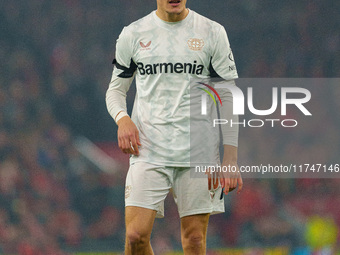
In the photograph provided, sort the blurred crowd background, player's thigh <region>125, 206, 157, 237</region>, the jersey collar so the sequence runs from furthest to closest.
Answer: the blurred crowd background, the jersey collar, player's thigh <region>125, 206, 157, 237</region>

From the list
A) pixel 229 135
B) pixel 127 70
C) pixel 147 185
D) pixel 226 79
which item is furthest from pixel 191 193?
pixel 127 70

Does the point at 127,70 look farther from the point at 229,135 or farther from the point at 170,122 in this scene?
the point at 229,135

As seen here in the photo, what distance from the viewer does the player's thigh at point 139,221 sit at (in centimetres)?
364

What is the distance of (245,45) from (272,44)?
26cm

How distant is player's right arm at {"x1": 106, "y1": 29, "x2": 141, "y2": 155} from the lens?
12.2 feet

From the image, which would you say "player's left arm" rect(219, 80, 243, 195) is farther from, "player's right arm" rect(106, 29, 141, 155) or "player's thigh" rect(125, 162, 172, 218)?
"player's right arm" rect(106, 29, 141, 155)

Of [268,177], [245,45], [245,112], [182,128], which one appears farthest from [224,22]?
[182,128]

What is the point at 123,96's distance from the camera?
402cm

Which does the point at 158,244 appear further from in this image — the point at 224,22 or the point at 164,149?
the point at 164,149

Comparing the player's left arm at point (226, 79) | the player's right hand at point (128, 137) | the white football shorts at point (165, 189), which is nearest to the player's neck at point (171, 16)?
the player's left arm at point (226, 79)

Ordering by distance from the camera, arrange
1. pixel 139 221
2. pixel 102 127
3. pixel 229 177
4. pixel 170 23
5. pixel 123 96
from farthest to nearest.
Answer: pixel 102 127, pixel 123 96, pixel 170 23, pixel 229 177, pixel 139 221

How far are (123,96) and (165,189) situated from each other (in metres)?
0.61

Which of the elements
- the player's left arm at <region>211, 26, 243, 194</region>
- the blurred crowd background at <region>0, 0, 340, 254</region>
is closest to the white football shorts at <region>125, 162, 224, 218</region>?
the player's left arm at <region>211, 26, 243, 194</region>

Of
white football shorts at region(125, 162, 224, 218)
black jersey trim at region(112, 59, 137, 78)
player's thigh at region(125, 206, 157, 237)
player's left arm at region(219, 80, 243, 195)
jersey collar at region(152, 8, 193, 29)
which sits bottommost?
player's thigh at region(125, 206, 157, 237)
